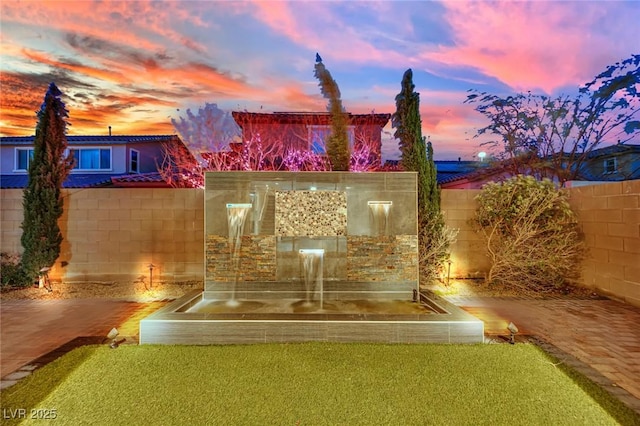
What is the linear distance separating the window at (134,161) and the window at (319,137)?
9015mm

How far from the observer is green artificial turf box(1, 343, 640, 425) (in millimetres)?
2613

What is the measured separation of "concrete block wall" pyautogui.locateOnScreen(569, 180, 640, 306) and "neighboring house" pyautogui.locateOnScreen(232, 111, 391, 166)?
312 inches

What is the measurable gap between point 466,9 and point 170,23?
26.4 feet

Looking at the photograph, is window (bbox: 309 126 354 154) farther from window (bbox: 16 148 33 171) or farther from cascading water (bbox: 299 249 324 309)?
window (bbox: 16 148 33 171)

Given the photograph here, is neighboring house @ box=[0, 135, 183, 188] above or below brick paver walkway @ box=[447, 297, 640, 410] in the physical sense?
above

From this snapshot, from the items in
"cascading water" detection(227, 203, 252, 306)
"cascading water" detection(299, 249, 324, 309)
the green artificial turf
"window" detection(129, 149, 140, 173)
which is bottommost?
the green artificial turf

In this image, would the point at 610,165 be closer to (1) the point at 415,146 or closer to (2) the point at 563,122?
(2) the point at 563,122

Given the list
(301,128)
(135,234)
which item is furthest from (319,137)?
(135,234)

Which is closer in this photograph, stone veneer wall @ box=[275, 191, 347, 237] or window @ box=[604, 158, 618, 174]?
stone veneer wall @ box=[275, 191, 347, 237]

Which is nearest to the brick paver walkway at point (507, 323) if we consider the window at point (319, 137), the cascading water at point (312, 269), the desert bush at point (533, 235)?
the desert bush at point (533, 235)

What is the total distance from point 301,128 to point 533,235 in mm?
10323

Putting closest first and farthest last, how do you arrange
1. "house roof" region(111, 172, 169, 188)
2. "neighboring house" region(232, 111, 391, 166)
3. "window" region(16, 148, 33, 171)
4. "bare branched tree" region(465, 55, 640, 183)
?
"bare branched tree" region(465, 55, 640, 183) < "house roof" region(111, 172, 169, 188) < "neighboring house" region(232, 111, 391, 166) < "window" region(16, 148, 33, 171)

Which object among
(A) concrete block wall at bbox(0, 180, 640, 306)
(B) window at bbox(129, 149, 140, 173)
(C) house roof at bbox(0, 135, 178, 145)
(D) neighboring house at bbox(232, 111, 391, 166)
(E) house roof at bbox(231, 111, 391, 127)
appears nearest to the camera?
(A) concrete block wall at bbox(0, 180, 640, 306)

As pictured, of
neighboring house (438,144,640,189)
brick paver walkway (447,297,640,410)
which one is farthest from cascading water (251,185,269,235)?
neighboring house (438,144,640,189)
